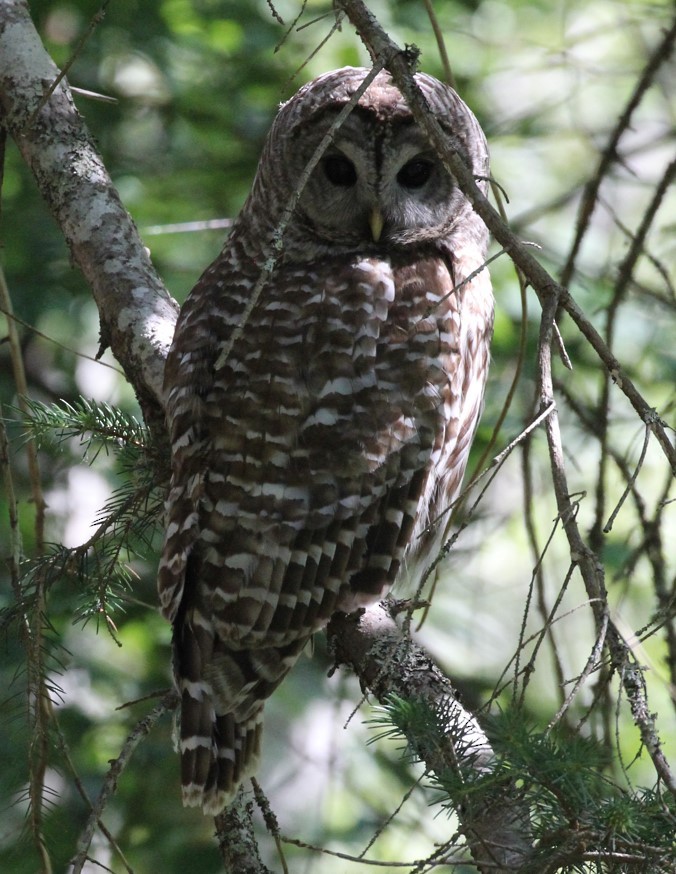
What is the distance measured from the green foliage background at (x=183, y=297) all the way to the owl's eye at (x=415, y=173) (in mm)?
877

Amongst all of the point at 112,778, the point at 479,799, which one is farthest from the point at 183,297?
the point at 479,799

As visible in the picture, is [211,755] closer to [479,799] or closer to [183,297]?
[479,799]

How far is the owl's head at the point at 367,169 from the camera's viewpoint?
3.08m

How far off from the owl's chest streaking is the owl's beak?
0.68ft

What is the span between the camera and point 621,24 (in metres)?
3.99

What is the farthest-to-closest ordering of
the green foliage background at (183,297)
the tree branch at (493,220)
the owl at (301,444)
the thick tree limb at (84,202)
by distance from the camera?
the green foliage background at (183,297) < the thick tree limb at (84,202) < the owl at (301,444) < the tree branch at (493,220)

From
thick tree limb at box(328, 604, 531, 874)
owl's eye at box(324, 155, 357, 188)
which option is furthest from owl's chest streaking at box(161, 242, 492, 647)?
thick tree limb at box(328, 604, 531, 874)

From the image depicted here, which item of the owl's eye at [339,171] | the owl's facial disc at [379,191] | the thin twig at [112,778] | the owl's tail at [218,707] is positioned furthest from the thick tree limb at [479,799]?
the owl's eye at [339,171]

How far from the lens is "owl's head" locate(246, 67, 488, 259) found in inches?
121

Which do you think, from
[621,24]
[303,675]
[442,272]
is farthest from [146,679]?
[621,24]

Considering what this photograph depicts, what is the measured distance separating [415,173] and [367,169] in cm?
17

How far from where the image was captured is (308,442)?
2.66 meters

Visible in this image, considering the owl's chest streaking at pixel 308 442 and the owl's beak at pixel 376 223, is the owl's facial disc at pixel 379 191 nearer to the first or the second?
the owl's beak at pixel 376 223

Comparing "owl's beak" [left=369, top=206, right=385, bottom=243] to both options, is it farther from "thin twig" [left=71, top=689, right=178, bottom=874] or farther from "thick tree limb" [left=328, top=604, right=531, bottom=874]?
"thick tree limb" [left=328, top=604, right=531, bottom=874]
